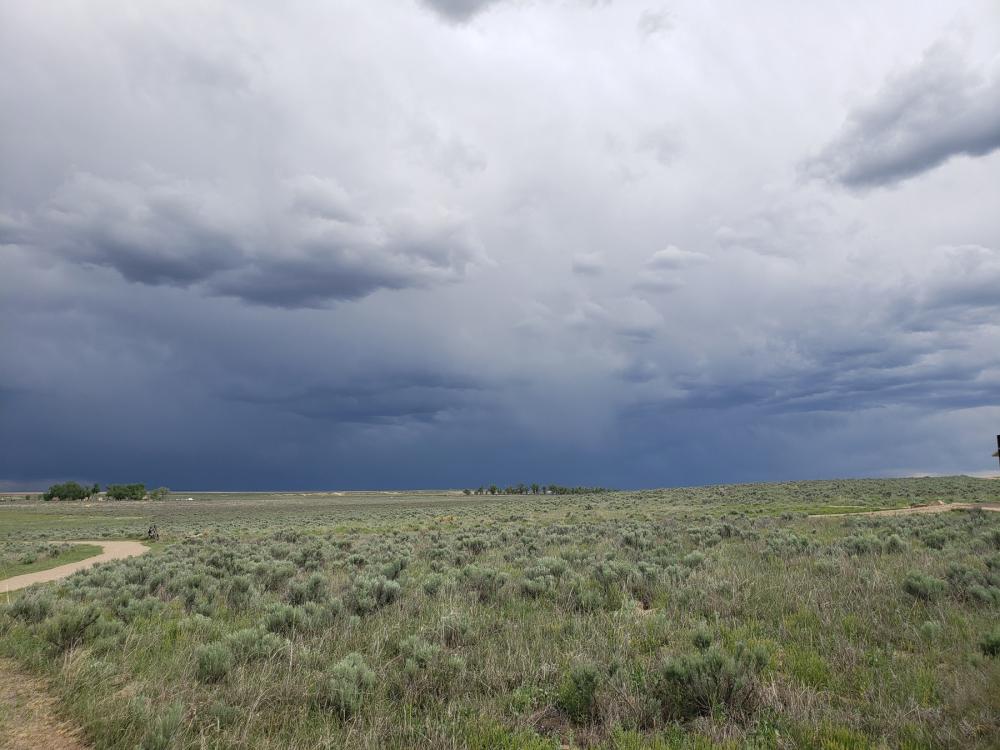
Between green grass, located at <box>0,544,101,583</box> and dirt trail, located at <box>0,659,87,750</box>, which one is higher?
dirt trail, located at <box>0,659,87,750</box>

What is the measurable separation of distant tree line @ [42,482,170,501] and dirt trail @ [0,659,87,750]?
172392 millimetres

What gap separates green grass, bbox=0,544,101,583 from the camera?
69.9ft

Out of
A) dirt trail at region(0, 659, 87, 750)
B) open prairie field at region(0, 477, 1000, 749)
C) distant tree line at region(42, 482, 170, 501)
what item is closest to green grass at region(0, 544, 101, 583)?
open prairie field at region(0, 477, 1000, 749)

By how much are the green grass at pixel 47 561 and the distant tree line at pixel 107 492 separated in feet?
476

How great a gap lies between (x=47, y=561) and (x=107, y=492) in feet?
512

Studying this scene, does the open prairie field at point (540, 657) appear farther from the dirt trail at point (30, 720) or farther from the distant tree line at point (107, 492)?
the distant tree line at point (107, 492)

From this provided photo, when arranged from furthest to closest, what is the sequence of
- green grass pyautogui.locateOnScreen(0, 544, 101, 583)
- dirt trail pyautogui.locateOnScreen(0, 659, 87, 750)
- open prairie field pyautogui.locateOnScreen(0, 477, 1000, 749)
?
green grass pyautogui.locateOnScreen(0, 544, 101, 583), open prairie field pyautogui.locateOnScreen(0, 477, 1000, 749), dirt trail pyautogui.locateOnScreen(0, 659, 87, 750)

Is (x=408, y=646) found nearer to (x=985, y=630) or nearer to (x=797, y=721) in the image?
(x=797, y=721)

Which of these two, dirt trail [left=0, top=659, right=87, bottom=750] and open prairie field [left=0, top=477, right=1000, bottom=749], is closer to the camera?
dirt trail [left=0, top=659, right=87, bottom=750]

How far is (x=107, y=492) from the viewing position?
151 metres

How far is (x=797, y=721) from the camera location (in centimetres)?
550

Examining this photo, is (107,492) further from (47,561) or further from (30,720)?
(30,720)

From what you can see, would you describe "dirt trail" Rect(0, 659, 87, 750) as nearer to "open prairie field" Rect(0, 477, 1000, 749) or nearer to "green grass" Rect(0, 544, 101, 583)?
"open prairie field" Rect(0, 477, 1000, 749)

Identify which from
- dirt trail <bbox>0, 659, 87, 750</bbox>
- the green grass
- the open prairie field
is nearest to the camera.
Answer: dirt trail <bbox>0, 659, 87, 750</bbox>
